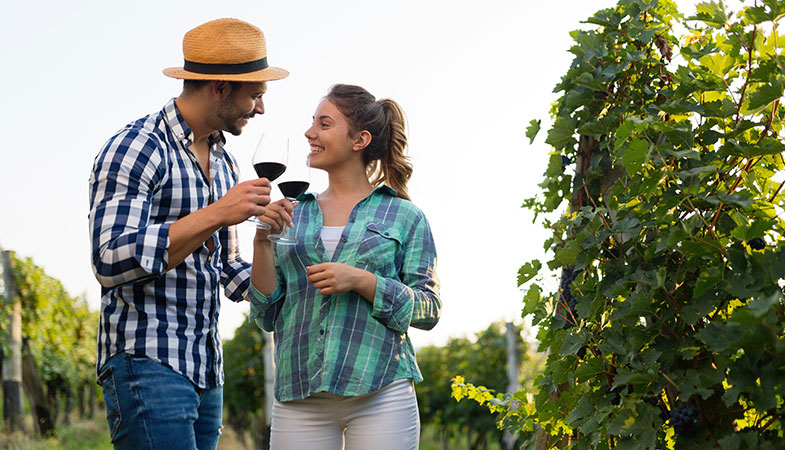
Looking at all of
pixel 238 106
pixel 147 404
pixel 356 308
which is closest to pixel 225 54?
pixel 238 106

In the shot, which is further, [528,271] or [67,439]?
[67,439]

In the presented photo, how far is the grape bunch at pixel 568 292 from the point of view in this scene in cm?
232

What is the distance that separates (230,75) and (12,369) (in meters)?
10.1

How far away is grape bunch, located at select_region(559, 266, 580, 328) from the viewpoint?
232cm

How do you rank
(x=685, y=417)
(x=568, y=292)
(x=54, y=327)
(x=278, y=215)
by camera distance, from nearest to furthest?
(x=685, y=417) < (x=278, y=215) < (x=568, y=292) < (x=54, y=327)

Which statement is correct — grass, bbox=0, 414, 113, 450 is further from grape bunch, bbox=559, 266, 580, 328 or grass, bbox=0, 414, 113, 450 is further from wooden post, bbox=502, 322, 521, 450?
grape bunch, bbox=559, 266, 580, 328

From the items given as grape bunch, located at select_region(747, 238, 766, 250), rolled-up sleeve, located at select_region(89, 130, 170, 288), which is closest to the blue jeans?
rolled-up sleeve, located at select_region(89, 130, 170, 288)

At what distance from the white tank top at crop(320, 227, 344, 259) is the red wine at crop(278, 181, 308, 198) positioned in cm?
30

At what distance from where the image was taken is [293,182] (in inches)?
89.4

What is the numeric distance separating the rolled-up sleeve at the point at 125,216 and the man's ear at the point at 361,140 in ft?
2.73

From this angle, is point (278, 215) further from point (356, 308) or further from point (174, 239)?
point (356, 308)

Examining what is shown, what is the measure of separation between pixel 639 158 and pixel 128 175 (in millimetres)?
1331

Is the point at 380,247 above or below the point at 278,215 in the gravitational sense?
below

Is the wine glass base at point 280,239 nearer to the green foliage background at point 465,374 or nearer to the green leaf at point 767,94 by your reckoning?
the green leaf at point 767,94
